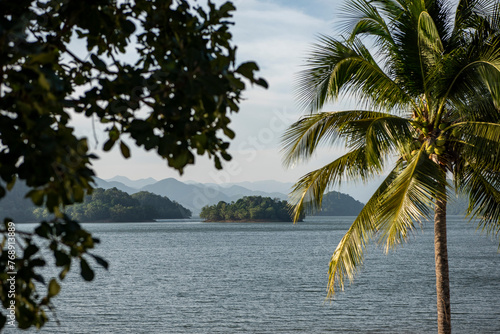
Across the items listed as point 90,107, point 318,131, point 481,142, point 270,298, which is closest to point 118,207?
point 270,298

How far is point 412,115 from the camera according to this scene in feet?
30.3

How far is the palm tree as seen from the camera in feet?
26.1

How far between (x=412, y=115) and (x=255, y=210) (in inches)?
4931

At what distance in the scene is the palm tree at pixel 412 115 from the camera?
7965 mm

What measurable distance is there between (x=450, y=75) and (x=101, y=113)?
7203 millimetres

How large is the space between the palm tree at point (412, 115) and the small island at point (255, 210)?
390 ft

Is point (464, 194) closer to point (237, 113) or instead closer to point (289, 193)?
point (289, 193)

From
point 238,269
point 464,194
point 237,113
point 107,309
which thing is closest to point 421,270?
point 238,269

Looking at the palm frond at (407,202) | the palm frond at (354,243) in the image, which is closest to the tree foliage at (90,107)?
the palm frond at (407,202)

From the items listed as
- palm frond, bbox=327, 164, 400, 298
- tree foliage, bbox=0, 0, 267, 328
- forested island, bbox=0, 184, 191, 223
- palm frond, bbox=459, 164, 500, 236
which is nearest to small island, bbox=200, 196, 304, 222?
forested island, bbox=0, 184, 191, 223

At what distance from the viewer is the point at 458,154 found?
8781 mm

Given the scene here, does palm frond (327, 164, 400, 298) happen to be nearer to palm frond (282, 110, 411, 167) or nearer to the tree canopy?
palm frond (282, 110, 411, 167)

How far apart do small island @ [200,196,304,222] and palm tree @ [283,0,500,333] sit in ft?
390

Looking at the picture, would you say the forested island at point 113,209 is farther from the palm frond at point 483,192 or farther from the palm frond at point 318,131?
the palm frond at point 483,192
